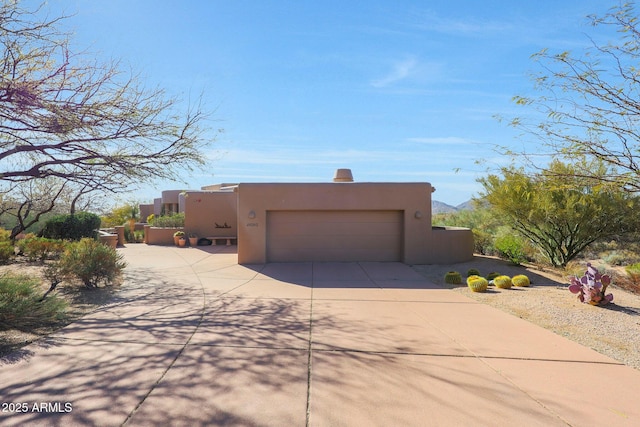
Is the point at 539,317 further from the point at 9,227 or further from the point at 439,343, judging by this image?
the point at 9,227

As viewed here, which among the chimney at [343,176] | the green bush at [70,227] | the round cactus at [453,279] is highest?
the chimney at [343,176]

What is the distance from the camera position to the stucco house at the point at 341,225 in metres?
12.8

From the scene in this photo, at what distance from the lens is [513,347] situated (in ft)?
17.5

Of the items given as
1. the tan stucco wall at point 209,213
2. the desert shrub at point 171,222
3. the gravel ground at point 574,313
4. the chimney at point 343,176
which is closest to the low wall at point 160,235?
the desert shrub at point 171,222

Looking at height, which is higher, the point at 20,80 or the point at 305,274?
the point at 20,80

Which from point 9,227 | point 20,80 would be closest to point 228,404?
point 20,80

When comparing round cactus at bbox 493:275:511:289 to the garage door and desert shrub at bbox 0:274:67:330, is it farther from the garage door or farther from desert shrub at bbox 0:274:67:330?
desert shrub at bbox 0:274:67:330

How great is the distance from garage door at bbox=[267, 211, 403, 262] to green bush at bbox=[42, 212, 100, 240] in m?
7.98

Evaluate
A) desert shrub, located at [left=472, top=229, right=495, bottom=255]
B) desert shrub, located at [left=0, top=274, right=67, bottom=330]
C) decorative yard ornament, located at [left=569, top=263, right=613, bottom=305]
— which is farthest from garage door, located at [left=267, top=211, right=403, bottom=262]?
desert shrub, located at [left=0, top=274, right=67, bottom=330]

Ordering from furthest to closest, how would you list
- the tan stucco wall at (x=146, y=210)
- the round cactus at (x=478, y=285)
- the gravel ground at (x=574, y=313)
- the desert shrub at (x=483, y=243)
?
the tan stucco wall at (x=146, y=210)
the desert shrub at (x=483, y=243)
the round cactus at (x=478, y=285)
the gravel ground at (x=574, y=313)

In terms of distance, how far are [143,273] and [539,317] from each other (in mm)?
10463

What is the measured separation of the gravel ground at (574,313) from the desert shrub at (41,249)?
12059mm

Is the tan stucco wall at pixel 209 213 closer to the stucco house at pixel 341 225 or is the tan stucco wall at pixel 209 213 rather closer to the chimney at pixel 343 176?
the chimney at pixel 343 176

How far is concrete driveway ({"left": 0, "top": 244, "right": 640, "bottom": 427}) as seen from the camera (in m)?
3.47
